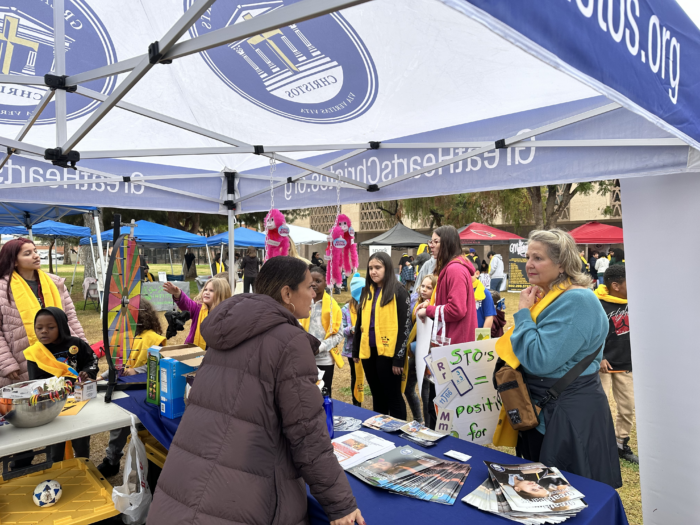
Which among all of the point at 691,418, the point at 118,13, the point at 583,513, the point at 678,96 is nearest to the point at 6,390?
the point at 118,13

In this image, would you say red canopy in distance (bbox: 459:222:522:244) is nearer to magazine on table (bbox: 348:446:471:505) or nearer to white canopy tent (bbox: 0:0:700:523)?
Answer: white canopy tent (bbox: 0:0:700:523)

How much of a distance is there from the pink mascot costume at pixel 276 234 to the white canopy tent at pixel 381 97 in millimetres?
486

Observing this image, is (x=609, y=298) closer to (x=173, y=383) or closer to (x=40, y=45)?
(x=173, y=383)

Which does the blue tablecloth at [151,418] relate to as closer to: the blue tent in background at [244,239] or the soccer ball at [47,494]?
the soccer ball at [47,494]

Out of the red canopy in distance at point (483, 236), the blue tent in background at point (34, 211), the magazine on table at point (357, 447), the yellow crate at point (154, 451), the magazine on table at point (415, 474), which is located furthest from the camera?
the red canopy in distance at point (483, 236)

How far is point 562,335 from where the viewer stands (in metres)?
1.68

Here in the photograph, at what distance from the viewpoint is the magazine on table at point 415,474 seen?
1.41 metres

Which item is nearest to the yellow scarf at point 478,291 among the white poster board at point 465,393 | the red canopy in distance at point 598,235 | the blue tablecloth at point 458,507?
the white poster board at point 465,393

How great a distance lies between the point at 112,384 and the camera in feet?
7.91

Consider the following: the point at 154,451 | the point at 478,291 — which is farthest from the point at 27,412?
the point at 478,291

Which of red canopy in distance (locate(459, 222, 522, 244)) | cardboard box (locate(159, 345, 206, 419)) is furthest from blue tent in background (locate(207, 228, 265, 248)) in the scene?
cardboard box (locate(159, 345, 206, 419))

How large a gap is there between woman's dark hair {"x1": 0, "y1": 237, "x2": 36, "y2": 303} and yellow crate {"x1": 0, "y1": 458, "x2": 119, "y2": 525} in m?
1.29

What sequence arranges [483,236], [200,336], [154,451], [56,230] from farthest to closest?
[483,236] < [56,230] < [200,336] < [154,451]

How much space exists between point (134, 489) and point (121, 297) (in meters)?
0.99
